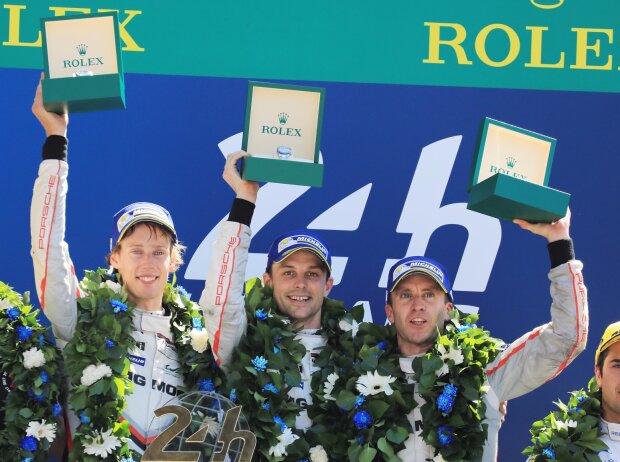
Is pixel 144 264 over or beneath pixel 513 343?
over

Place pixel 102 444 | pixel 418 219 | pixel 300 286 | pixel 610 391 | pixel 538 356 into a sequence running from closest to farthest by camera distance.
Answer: pixel 102 444
pixel 610 391
pixel 538 356
pixel 300 286
pixel 418 219

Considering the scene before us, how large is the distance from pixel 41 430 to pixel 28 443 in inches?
2.5

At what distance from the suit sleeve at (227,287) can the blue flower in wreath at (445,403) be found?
2.68 ft

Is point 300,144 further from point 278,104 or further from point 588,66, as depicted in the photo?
point 588,66

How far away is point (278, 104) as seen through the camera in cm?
370

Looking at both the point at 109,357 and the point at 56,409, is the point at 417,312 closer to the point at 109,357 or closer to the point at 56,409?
the point at 109,357

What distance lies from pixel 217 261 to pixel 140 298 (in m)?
0.41

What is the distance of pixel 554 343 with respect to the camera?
3.57 meters

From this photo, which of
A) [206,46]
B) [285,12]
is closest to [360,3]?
[285,12]

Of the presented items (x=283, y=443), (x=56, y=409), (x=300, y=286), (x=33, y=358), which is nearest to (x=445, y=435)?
(x=283, y=443)

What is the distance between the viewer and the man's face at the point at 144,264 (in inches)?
149

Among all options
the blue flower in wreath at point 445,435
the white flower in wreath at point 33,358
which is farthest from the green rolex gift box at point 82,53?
the blue flower in wreath at point 445,435

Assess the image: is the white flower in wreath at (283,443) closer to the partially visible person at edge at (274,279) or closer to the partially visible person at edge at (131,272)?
the partially visible person at edge at (274,279)

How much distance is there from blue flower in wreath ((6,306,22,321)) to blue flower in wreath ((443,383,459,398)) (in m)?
1.65
